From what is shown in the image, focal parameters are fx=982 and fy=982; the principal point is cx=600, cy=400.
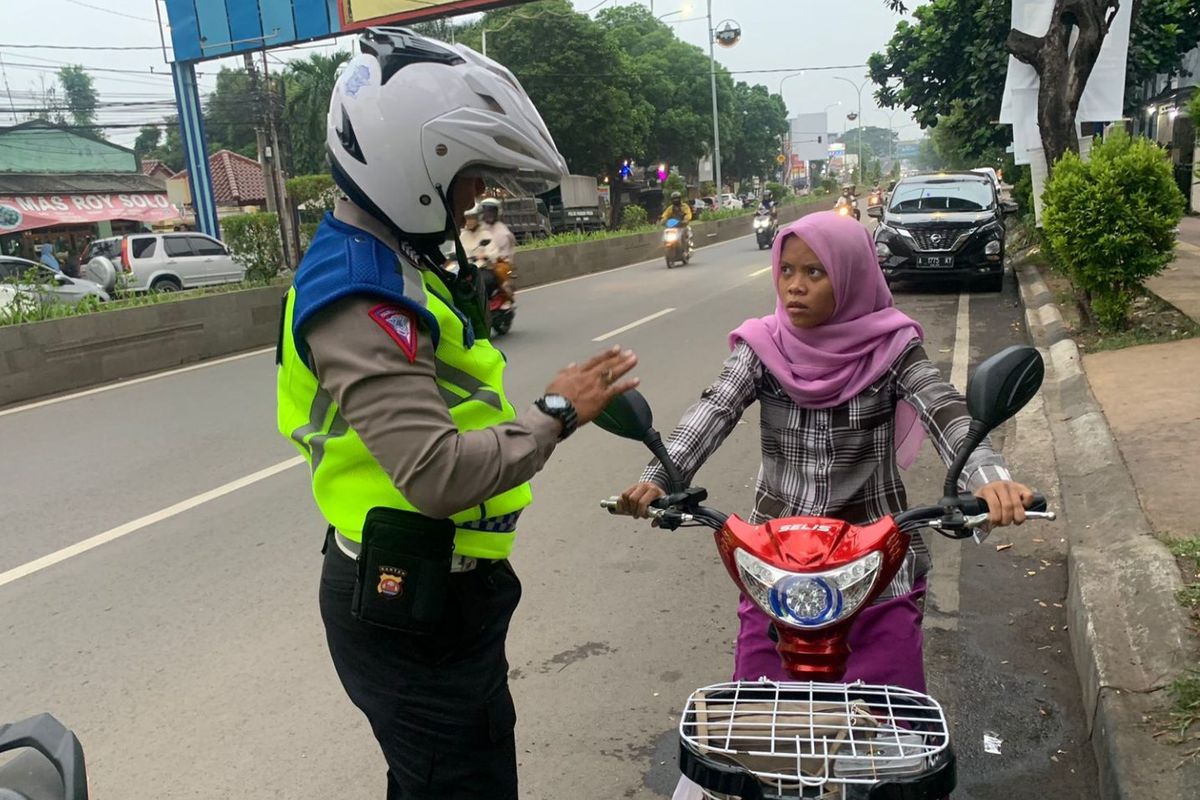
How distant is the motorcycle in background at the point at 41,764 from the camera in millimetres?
1321

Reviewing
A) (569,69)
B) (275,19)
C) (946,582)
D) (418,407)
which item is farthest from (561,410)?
(569,69)

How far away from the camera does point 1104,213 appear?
26.7 feet

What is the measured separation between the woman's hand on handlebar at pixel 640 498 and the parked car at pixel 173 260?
1864 cm

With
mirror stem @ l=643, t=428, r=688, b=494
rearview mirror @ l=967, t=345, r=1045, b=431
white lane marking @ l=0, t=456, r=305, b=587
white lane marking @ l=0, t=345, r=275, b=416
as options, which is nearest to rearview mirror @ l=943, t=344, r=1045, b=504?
rearview mirror @ l=967, t=345, r=1045, b=431

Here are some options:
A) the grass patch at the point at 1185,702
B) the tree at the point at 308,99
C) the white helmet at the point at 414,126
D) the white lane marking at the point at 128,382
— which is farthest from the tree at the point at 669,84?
the white helmet at the point at 414,126

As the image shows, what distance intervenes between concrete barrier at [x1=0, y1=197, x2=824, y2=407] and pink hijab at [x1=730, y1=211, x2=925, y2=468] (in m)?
9.01

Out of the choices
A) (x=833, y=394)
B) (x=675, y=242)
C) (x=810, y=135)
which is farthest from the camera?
(x=810, y=135)

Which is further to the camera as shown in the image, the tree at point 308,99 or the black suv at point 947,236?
the tree at point 308,99

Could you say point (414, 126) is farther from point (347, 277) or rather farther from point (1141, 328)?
point (1141, 328)

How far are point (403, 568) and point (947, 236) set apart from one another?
12754 mm

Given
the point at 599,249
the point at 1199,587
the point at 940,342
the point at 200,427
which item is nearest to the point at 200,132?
the point at 599,249

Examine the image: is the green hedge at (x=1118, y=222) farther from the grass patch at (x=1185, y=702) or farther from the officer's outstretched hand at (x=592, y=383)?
the officer's outstretched hand at (x=592, y=383)

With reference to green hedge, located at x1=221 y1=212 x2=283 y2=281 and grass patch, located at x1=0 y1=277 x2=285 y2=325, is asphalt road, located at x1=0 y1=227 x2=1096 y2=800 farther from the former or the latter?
green hedge, located at x1=221 y1=212 x2=283 y2=281

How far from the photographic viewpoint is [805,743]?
152 centimetres
